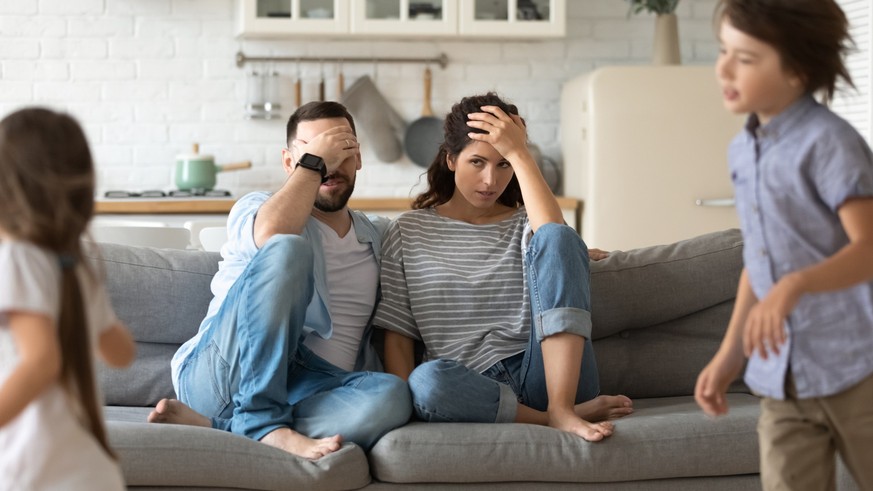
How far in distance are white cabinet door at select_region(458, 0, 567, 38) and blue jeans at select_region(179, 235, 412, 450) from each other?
109 inches

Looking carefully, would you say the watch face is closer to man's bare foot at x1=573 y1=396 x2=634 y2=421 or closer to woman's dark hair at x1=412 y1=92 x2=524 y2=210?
woman's dark hair at x1=412 y1=92 x2=524 y2=210

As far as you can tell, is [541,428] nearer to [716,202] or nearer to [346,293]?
[346,293]

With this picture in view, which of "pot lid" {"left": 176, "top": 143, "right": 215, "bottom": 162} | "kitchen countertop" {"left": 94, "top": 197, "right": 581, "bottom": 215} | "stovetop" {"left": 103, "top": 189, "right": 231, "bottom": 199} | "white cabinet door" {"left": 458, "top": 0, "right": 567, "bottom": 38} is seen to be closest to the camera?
"kitchen countertop" {"left": 94, "top": 197, "right": 581, "bottom": 215}

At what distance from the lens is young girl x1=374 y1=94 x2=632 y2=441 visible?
91.4 inches

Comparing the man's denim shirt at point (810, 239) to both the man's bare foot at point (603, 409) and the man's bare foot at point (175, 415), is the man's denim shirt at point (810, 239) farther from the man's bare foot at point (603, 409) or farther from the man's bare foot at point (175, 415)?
the man's bare foot at point (175, 415)

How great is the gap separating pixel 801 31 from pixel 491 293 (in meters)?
1.17

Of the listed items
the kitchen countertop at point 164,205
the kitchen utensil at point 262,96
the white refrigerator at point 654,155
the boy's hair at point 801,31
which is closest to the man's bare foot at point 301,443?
the boy's hair at point 801,31

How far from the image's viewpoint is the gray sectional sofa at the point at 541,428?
2092 mm

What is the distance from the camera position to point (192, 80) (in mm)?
4988

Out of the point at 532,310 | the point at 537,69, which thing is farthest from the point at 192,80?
the point at 532,310

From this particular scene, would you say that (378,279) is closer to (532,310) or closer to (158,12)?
(532,310)

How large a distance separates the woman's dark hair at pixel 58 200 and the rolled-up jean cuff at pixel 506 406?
3.62 ft

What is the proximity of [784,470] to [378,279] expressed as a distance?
48.6 inches

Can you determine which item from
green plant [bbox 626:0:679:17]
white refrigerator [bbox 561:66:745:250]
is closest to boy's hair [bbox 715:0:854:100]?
white refrigerator [bbox 561:66:745:250]
